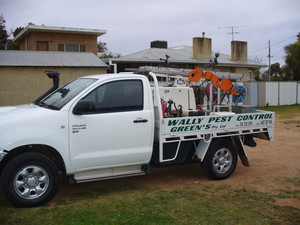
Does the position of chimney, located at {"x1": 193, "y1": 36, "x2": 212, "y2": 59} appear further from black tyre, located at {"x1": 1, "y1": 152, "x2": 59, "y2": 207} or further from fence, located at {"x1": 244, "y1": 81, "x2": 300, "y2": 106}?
black tyre, located at {"x1": 1, "y1": 152, "x2": 59, "y2": 207}

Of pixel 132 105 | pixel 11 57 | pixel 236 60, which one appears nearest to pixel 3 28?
pixel 11 57

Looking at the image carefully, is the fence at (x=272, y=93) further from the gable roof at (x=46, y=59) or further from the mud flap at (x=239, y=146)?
the mud flap at (x=239, y=146)

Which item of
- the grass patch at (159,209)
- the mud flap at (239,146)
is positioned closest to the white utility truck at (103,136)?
the mud flap at (239,146)

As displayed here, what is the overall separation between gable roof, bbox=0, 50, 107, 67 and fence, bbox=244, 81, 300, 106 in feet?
38.3

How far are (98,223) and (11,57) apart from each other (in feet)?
48.9

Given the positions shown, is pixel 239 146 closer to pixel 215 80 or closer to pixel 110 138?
pixel 215 80

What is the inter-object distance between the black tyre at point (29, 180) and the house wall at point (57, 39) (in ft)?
66.7

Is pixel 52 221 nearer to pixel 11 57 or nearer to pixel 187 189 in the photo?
pixel 187 189

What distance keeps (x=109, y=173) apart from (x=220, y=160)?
2.26m

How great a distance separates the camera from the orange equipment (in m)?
7.40

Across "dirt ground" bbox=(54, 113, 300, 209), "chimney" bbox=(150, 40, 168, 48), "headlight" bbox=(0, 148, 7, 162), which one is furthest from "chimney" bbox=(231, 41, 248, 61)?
"headlight" bbox=(0, 148, 7, 162)

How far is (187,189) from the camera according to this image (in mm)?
6668

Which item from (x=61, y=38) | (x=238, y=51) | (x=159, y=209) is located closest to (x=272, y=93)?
(x=238, y=51)

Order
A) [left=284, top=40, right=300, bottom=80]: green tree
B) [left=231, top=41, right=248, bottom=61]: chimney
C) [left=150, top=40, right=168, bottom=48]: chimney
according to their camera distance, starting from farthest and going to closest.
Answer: [left=284, top=40, right=300, bottom=80]: green tree → [left=231, top=41, right=248, bottom=61]: chimney → [left=150, top=40, right=168, bottom=48]: chimney
